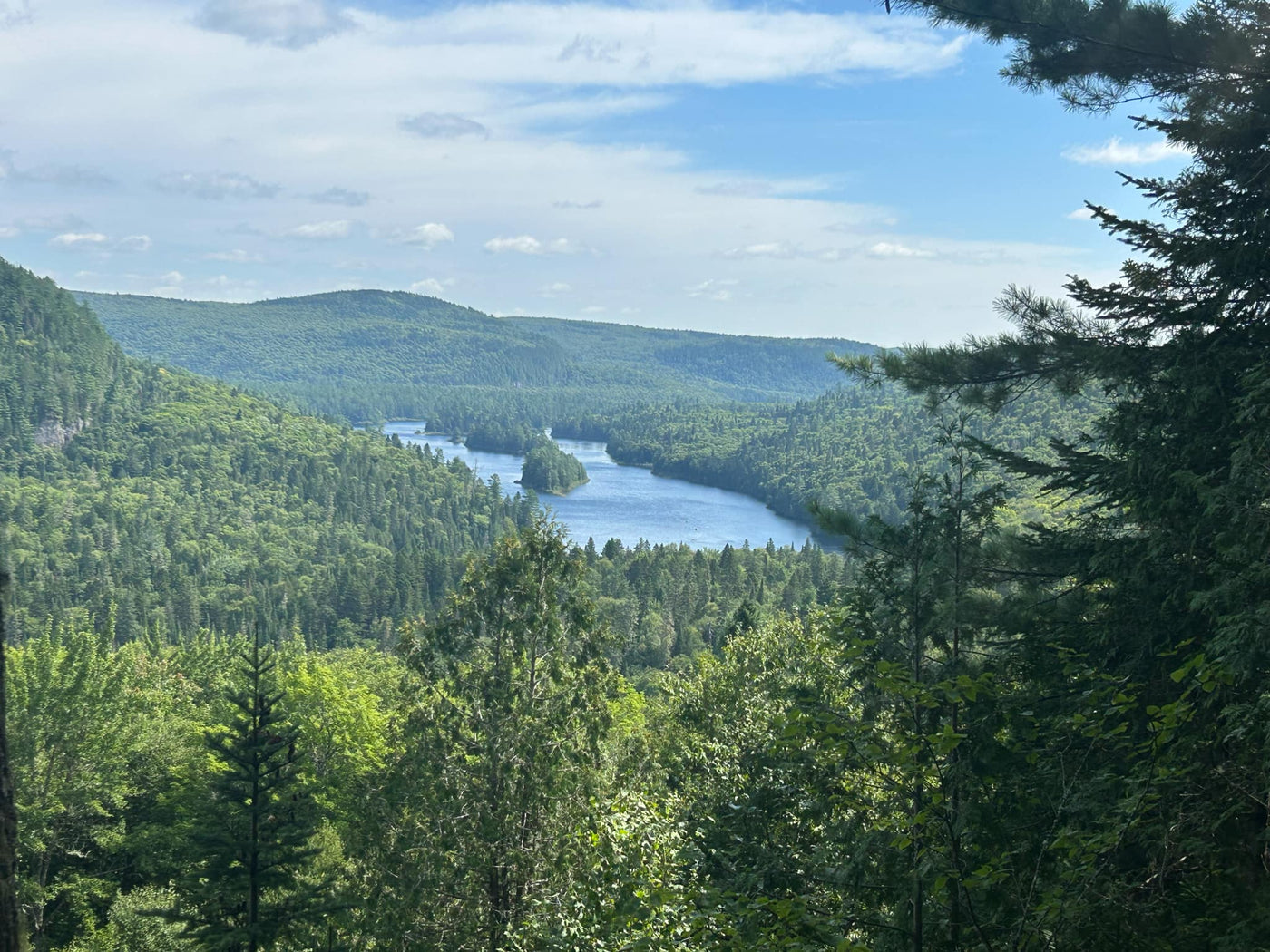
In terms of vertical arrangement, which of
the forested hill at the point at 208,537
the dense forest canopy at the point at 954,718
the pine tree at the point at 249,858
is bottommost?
the forested hill at the point at 208,537

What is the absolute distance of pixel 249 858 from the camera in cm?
1466

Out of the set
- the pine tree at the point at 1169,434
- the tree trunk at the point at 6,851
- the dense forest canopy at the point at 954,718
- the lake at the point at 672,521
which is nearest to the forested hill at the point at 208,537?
the lake at the point at 672,521

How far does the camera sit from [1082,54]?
9.18 m

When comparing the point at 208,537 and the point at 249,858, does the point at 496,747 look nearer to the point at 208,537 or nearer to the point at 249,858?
the point at 249,858

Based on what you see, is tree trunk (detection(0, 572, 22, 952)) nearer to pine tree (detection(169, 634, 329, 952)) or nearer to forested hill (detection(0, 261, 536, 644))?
pine tree (detection(169, 634, 329, 952))

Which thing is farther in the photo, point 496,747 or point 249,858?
point 249,858

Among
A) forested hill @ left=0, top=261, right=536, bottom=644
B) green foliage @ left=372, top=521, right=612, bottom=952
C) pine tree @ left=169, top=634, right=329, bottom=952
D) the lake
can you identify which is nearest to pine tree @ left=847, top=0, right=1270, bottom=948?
green foliage @ left=372, top=521, right=612, bottom=952

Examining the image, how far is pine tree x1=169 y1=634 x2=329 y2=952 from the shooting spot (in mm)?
14377

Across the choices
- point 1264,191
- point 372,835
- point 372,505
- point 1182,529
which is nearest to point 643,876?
point 1182,529

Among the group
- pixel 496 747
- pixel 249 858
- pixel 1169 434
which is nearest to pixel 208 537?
pixel 249 858

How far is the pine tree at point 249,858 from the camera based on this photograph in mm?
14377

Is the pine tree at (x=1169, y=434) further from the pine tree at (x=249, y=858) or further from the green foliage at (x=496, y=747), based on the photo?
the pine tree at (x=249, y=858)

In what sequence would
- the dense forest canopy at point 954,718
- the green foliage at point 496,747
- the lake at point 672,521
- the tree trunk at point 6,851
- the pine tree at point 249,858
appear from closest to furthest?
1. the tree trunk at point 6,851
2. the dense forest canopy at point 954,718
3. the green foliage at point 496,747
4. the pine tree at point 249,858
5. the lake at point 672,521

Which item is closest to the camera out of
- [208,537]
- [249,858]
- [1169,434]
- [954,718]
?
[954,718]
